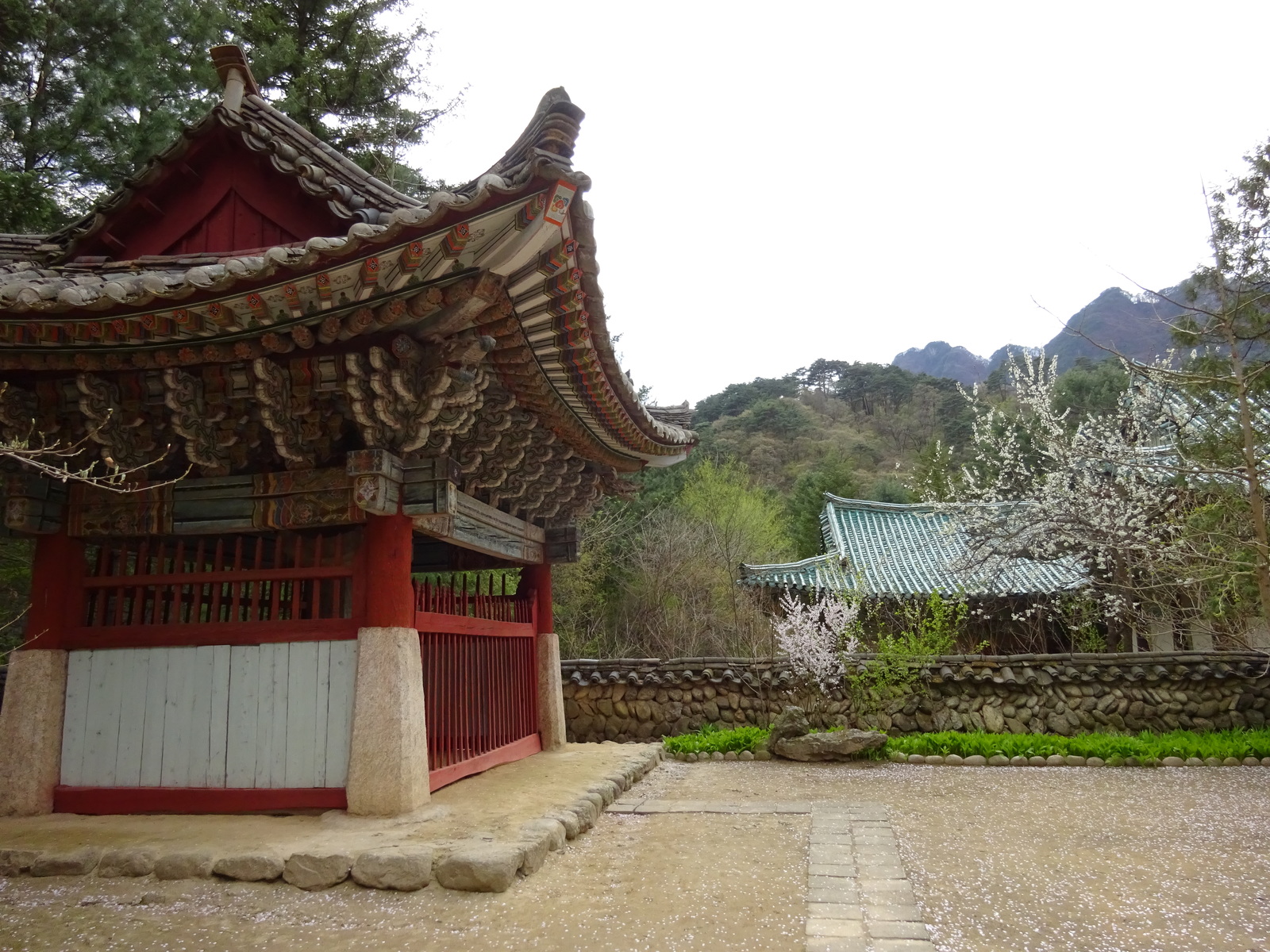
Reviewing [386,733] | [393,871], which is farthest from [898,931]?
[386,733]

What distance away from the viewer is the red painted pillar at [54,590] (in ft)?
18.3

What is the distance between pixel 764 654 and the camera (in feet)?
53.9

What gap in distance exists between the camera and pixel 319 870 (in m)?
4.30

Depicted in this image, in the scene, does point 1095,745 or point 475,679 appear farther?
point 1095,745

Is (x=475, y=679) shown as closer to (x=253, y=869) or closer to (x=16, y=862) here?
(x=253, y=869)

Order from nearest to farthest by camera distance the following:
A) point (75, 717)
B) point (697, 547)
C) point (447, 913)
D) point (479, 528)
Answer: point (447, 913) < point (75, 717) < point (479, 528) < point (697, 547)

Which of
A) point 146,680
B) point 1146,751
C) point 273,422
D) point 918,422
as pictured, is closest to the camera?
point 273,422

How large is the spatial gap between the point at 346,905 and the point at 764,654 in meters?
13.1

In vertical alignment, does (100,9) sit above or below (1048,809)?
above

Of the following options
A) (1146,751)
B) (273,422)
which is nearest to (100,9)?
(273,422)

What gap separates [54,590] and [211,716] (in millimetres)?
1469

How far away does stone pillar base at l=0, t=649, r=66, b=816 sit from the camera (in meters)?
5.36

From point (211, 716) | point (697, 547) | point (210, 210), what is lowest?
point (211, 716)

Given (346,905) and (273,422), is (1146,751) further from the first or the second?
(273,422)
